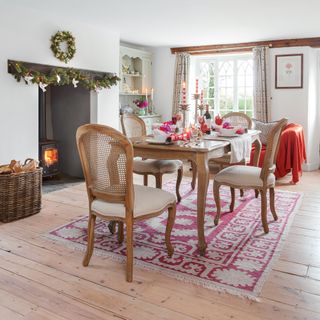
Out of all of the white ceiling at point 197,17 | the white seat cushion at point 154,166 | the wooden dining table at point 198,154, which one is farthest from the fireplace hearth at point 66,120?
the wooden dining table at point 198,154

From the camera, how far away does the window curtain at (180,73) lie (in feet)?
23.4

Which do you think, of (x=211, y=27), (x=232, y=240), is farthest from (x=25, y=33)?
(x=232, y=240)

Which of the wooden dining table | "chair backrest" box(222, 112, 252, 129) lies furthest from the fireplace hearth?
the wooden dining table

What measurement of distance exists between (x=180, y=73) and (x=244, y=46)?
129 cm

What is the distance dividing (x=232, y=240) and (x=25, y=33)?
3.26 m

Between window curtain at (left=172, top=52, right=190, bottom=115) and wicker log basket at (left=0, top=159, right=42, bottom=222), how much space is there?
4004 mm

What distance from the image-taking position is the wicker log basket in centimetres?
352

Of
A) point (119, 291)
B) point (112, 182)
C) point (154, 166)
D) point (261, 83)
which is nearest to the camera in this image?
point (119, 291)

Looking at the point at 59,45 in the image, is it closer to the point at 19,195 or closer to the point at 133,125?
the point at 133,125

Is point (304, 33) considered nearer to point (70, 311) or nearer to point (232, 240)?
point (232, 240)

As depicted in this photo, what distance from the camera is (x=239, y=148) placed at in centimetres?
336

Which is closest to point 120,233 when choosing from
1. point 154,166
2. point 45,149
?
point 154,166

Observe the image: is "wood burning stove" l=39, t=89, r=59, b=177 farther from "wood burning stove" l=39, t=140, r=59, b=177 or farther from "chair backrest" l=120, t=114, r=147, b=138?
"chair backrest" l=120, t=114, r=147, b=138

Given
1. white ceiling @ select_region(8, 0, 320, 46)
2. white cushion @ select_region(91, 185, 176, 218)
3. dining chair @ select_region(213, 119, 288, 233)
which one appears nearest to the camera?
white cushion @ select_region(91, 185, 176, 218)
